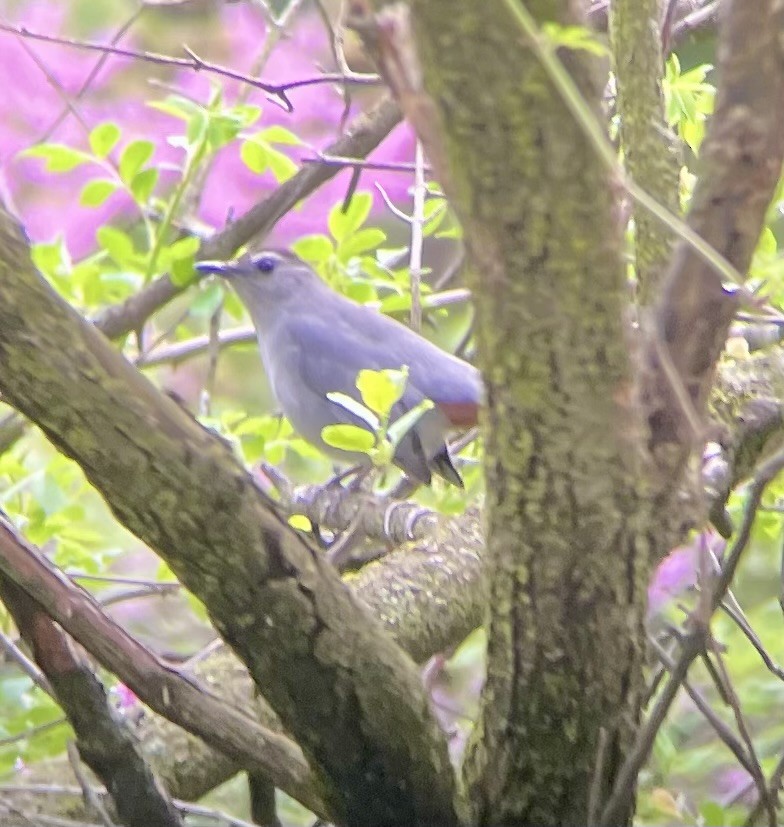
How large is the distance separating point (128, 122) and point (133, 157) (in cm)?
106

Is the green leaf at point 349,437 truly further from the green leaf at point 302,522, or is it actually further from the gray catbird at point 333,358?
the gray catbird at point 333,358

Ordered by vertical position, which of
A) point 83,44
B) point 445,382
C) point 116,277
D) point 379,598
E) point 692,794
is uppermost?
point 83,44

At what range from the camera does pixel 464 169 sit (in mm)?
563

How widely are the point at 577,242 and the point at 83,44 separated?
0.73m

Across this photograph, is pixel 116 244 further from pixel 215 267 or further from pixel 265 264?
pixel 265 264

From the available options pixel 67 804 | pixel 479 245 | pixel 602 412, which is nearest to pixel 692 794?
pixel 67 804

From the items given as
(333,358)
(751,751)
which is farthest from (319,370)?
(751,751)

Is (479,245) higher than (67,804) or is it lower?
higher

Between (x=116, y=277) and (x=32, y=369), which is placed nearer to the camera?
(x=32, y=369)

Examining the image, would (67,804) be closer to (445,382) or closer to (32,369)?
(32,369)

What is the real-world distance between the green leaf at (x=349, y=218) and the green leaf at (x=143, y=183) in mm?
220

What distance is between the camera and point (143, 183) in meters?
1.34

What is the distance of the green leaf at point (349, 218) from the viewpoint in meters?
1.41

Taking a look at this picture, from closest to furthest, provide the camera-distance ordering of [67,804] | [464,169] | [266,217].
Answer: [464,169]
[67,804]
[266,217]
